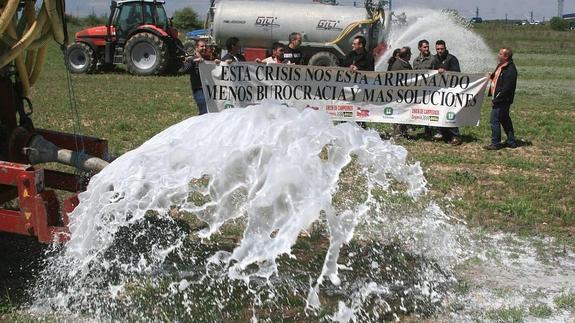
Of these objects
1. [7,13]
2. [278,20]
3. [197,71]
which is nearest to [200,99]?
[197,71]

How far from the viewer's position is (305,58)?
21391mm

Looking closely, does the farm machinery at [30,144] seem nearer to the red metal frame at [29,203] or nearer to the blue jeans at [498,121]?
the red metal frame at [29,203]

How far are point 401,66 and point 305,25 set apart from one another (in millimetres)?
11126

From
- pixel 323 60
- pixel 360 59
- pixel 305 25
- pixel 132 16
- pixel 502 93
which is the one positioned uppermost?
pixel 132 16

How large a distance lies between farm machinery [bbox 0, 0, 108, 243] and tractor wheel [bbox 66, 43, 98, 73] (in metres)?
17.1

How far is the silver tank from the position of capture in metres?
21.5

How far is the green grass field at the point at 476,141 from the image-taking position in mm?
6949

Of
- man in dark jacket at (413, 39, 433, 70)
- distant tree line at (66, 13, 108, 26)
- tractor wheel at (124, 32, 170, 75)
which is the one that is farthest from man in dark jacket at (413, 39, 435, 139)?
Result: distant tree line at (66, 13, 108, 26)

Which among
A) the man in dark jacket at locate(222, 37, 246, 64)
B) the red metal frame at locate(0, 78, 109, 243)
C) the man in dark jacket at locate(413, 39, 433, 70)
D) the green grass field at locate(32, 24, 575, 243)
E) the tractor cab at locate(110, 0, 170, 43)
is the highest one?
the tractor cab at locate(110, 0, 170, 43)

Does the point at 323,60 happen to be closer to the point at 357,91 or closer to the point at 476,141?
the point at 357,91

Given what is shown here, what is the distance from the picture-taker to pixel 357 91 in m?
10.8

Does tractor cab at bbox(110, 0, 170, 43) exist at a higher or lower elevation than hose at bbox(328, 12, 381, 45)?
higher

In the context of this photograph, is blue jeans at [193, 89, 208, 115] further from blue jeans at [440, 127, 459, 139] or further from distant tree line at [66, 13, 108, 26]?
distant tree line at [66, 13, 108, 26]

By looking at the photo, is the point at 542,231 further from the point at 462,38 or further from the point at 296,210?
the point at 462,38
